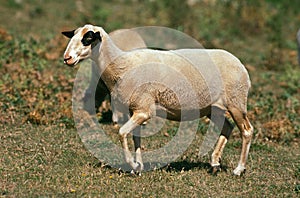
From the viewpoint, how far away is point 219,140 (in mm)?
8031

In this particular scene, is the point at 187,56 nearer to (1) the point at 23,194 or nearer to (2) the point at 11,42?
(1) the point at 23,194

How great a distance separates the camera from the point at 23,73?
452 inches

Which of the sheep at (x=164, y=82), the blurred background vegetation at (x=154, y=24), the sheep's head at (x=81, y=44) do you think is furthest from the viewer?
the blurred background vegetation at (x=154, y=24)

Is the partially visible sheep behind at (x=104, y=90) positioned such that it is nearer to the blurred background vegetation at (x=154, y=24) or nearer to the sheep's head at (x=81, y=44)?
the blurred background vegetation at (x=154, y=24)

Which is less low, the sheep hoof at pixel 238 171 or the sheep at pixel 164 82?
the sheep at pixel 164 82

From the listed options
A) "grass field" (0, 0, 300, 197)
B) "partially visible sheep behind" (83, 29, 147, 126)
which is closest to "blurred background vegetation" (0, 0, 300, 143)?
"grass field" (0, 0, 300, 197)

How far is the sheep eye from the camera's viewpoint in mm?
6953

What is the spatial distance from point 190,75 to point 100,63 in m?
1.10

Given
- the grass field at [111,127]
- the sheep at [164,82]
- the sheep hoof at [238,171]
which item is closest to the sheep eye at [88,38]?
the sheep at [164,82]

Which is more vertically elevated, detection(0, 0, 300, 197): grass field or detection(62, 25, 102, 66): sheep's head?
detection(62, 25, 102, 66): sheep's head

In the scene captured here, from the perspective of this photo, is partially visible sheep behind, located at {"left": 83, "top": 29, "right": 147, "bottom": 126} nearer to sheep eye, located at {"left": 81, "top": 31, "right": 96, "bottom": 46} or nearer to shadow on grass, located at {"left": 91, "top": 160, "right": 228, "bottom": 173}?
shadow on grass, located at {"left": 91, "top": 160, "right": 228, "bottom": 173}

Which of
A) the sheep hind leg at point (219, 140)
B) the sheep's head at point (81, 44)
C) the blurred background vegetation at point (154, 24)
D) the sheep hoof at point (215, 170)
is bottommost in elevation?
the blurred background vegetation at point (154, 24)

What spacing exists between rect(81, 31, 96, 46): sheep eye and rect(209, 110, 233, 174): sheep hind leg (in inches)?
77.7

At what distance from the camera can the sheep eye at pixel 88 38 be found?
22.8 feet
